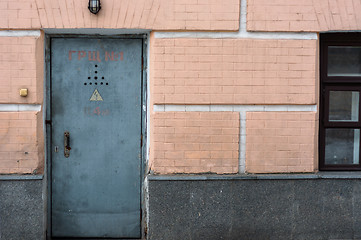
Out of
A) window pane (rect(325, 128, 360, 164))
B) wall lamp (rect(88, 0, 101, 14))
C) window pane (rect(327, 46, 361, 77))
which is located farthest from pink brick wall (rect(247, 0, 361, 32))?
wall lamp (rect(88, 0, 101, 14))

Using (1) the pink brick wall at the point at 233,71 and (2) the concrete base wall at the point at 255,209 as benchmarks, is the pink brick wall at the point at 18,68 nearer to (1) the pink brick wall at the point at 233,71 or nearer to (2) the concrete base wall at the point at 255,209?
(1) the pink brick wall at the point at 233,71

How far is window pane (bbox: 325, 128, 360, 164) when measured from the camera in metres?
4.73

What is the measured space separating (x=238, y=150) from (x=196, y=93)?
2.77ft

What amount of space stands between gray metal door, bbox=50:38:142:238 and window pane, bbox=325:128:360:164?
2393 millimetres

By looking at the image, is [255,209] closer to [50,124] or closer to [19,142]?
[50,124]

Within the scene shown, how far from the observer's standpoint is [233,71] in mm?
4395

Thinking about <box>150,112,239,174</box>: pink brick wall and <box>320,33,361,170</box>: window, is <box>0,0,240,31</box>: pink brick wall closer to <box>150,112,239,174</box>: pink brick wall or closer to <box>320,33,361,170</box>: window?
<box>150,112,239,174</box>: pink brick wall

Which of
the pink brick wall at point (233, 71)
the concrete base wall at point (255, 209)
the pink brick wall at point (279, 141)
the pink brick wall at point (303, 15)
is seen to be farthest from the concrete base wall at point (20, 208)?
the pink brick wall at point (303, 15)

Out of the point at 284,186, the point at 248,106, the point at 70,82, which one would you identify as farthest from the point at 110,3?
the point at 284,186

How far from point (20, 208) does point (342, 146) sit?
3.99 meters

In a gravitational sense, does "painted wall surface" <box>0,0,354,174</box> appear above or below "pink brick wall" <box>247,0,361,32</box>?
below

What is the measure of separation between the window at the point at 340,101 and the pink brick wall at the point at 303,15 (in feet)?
0.79

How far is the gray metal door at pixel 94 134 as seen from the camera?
15.0 feet

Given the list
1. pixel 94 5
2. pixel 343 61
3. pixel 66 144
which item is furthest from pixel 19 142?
pixel 343 61
